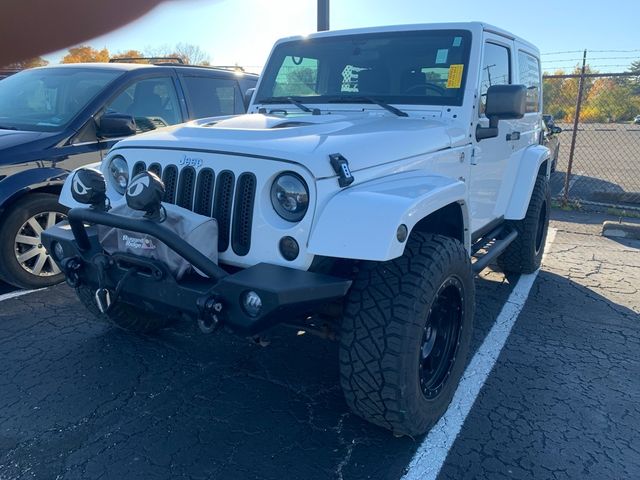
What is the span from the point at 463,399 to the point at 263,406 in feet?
3.78

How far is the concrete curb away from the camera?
22.1ft

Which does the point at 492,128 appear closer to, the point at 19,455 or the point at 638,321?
the point at 638,321

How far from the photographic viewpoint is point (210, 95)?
5.69 m

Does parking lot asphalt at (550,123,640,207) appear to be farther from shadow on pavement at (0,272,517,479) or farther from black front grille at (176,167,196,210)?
black front grille at (176,167,196,210)

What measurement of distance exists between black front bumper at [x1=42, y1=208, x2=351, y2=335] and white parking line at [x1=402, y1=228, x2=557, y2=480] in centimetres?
93

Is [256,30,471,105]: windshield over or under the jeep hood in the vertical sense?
over

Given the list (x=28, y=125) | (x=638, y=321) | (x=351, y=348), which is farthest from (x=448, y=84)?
(x=28, y=125)

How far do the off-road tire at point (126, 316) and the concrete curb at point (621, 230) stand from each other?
5.83 meters

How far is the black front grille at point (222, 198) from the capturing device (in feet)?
8.07

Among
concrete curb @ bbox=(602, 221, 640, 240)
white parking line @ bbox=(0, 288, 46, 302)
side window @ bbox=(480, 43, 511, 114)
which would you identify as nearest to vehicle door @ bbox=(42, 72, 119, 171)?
white parking line @ bbox=(0, 288, 46, 302)

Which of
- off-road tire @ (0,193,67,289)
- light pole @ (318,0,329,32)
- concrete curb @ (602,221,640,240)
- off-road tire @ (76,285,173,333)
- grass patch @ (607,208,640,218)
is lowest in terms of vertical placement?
grass patch @ (607,208,640,218)

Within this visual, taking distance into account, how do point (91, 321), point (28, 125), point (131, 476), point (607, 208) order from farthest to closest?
point (607, 208) < point (28, 125) < point (91, 321) < point (131, 476)

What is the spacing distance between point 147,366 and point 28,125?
2.63m

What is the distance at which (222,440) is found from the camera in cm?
264
